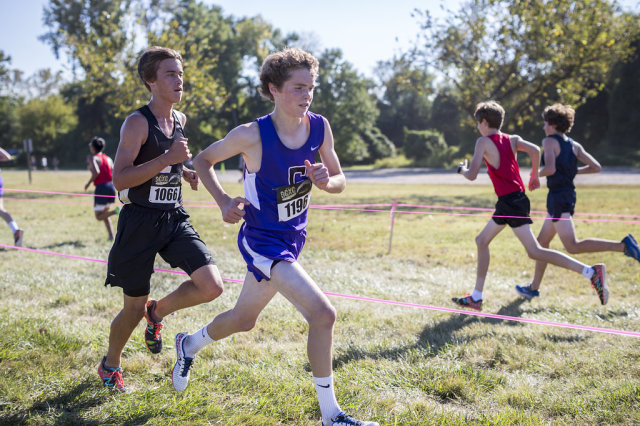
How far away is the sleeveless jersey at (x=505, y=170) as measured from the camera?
17.6ft

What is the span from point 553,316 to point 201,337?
3.80 m

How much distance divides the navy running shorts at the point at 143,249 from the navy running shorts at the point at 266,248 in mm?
586

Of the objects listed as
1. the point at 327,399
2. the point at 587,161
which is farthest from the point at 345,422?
the point at 587,161

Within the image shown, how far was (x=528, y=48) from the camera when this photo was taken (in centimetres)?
1645

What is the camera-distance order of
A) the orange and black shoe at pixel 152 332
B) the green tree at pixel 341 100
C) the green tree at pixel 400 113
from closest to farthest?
the orange and black shoe at pixel 152 332 < the green tree at pixel 341 100 < the green tree at pixel 400 113

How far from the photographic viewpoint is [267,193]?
3.05 metres

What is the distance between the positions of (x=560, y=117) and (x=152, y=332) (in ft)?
16.5

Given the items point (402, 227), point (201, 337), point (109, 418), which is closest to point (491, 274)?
point (402, 227)

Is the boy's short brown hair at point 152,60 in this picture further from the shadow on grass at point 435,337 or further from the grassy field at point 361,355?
the shadow on grass at point 435,337

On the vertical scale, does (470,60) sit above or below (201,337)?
above

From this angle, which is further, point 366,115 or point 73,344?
point 366,115

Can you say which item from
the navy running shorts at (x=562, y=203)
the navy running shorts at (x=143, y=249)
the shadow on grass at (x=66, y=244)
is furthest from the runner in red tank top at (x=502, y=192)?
the shadow on grass at (x=66, y=244)

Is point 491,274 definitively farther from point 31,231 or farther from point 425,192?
point 425,192

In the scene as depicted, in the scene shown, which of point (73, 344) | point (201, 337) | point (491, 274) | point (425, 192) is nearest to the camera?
point (201, 337)
